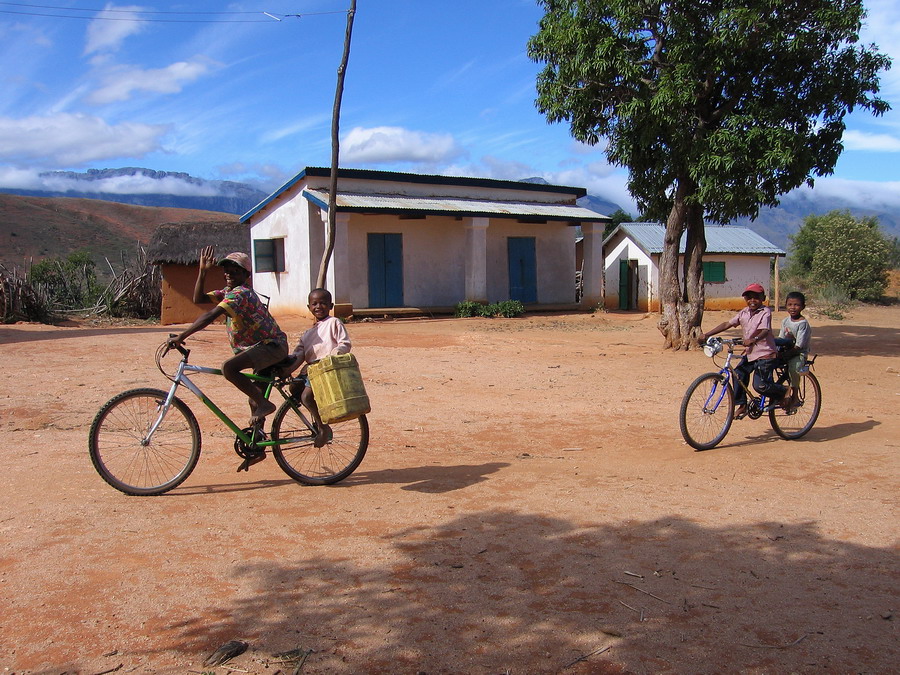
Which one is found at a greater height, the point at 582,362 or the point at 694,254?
the point at 694,254

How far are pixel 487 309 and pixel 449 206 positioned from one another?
3184mm

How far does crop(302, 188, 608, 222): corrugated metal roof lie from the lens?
19188 millimetres

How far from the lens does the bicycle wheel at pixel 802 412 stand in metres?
7.10

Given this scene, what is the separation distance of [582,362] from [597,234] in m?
12.6

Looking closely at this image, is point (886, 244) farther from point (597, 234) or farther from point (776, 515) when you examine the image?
point (776, 515)

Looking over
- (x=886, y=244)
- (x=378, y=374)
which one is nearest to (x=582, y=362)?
(x=378, y=374)

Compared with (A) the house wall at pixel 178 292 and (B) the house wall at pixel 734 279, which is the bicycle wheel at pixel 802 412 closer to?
(A) the house wall at pixel 178 292

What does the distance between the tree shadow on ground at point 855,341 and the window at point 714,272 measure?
743cm

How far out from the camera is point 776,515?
4.63m

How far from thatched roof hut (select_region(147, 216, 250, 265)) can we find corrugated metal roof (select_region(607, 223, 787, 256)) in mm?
13676

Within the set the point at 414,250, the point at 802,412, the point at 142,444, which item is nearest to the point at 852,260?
the point at 414,250

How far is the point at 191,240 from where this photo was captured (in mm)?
22344

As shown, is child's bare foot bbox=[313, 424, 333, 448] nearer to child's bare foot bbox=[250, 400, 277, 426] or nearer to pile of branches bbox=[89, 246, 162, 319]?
child's bare foot bbox=[250, 400, 277, 426]

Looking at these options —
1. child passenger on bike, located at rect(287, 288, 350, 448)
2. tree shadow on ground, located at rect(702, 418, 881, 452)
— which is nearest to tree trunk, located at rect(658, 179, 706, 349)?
tree shadow on ground, located at rect(702, 418, 881, 452)
